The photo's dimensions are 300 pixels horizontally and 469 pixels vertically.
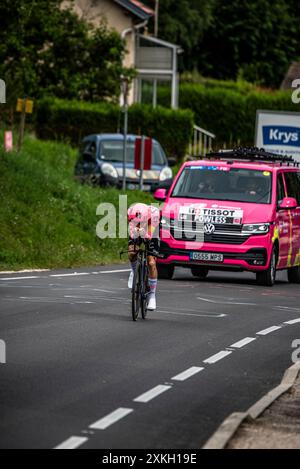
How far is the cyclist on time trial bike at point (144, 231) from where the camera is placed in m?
16.1

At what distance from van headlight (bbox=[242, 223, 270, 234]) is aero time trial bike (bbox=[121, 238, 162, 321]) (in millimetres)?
6799

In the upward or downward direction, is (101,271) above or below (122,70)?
below

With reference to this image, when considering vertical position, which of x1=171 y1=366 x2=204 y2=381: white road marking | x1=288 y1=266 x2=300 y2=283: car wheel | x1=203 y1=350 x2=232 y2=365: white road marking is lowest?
x1=288 y1=266 x2=300 y2=283: car wheel

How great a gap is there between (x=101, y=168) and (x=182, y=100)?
2517cm

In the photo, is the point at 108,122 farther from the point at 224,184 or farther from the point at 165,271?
the point at 165,271

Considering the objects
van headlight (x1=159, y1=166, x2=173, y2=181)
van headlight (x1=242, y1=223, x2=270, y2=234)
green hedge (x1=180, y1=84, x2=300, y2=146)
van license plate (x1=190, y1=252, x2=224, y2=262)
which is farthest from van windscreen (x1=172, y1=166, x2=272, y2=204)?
green hedge (x1=180, y1=84, x2=300, y2=146)

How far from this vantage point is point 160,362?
12.8 metres

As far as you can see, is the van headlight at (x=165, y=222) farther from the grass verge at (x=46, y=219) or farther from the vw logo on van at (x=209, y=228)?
the grass verge at (x=46, y=219)

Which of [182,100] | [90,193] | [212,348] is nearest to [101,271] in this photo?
[90,193]

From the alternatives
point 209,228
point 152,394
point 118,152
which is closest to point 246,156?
point 209,228

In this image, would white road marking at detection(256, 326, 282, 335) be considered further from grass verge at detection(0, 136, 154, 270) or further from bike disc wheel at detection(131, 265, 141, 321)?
grass verge at detection(0, 136, 154, 270)

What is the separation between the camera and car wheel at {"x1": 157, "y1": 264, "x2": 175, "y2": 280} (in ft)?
78.1

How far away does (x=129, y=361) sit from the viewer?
12.8 m
